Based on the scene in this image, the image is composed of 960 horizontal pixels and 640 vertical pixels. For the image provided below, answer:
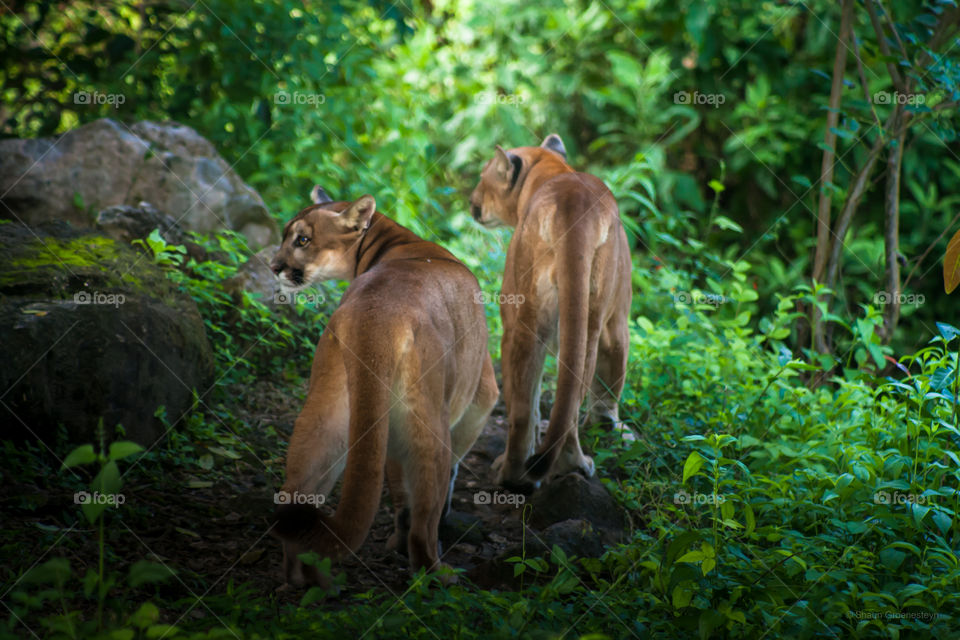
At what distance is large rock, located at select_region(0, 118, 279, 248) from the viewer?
21.0 ft

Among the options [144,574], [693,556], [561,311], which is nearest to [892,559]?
[693,556]

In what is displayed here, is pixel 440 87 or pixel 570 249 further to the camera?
pixel 440 87

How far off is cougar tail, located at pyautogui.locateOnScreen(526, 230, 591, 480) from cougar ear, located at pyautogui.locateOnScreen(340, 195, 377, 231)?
1.12m

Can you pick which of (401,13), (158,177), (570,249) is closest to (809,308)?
(570,249)

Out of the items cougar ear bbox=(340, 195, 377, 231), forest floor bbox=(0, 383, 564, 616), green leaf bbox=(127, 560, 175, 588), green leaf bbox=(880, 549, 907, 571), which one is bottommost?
forest floor bbox=(0, 383, 564, 616)

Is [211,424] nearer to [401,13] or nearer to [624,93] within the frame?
[401,13]

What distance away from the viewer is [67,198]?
6.46 metres

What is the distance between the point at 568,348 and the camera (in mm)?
4340

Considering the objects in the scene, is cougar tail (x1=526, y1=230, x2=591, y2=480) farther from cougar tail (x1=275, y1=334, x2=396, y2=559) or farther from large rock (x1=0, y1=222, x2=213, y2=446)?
large rock (x1=0, y1=222, x2=213, y2=446)

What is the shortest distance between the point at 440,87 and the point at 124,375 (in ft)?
24.8

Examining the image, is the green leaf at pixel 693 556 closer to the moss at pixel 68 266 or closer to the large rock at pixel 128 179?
the moss at pixel 68 266

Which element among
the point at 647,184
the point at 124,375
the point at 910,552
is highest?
the point at 647,184

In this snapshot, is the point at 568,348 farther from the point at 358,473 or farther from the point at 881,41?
the point at 881,41

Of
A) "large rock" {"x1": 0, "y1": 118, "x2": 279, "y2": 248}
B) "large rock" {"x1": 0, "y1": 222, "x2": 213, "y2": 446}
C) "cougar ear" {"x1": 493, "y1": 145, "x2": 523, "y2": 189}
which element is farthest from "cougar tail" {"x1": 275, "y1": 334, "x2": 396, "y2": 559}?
"large rock" {"x1": 0, "y1": 118, "x2": 279, "y2": 248}
